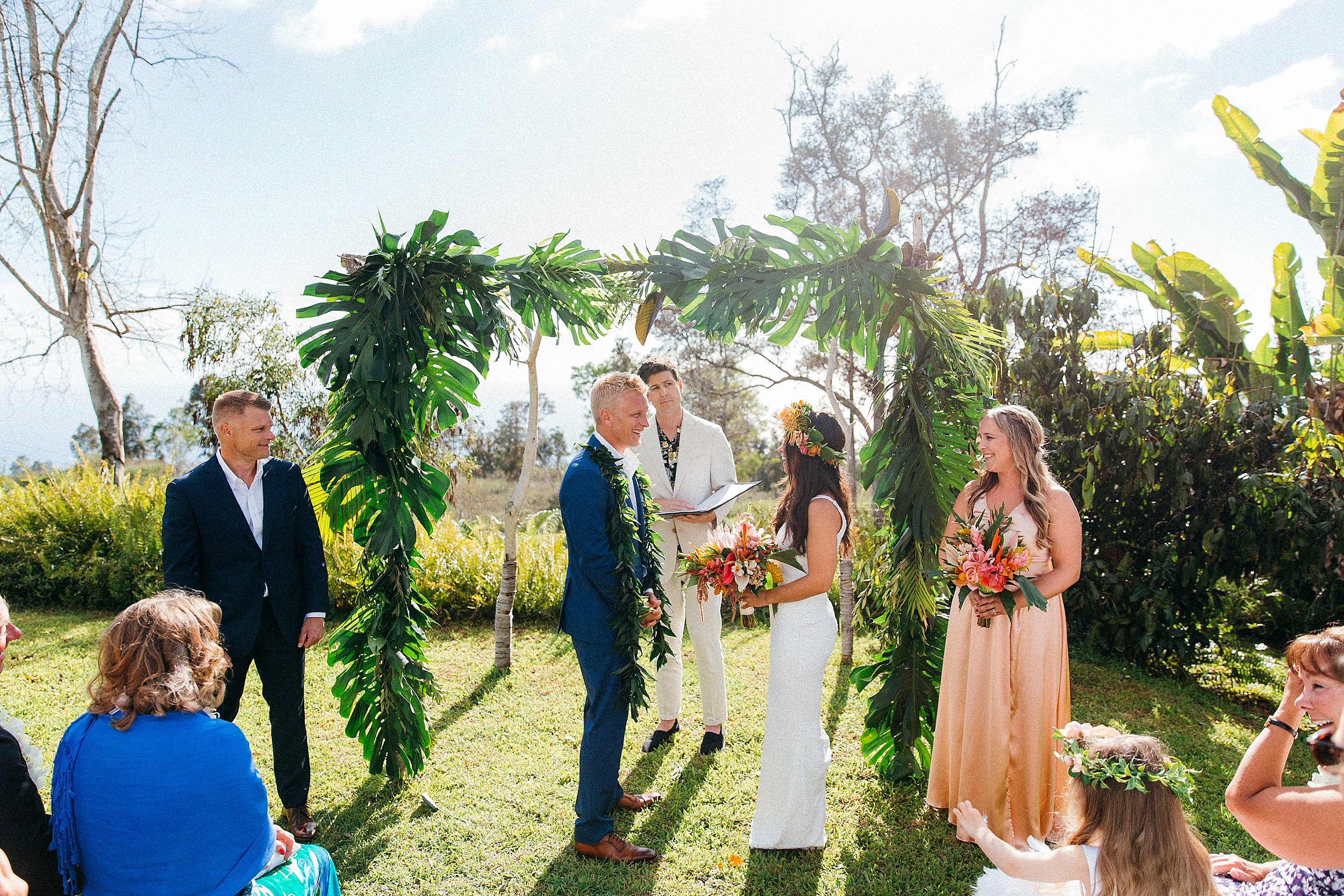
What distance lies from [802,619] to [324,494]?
264cm

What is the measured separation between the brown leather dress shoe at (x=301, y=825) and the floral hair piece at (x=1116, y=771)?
3.48 m

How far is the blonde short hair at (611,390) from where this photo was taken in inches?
144

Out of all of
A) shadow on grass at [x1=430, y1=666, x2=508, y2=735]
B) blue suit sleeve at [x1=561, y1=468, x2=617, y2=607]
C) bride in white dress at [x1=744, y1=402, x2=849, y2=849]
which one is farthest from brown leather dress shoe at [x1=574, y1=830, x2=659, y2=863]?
shadow on grass at [x1=430, y1=666, x2=508, y2=735]

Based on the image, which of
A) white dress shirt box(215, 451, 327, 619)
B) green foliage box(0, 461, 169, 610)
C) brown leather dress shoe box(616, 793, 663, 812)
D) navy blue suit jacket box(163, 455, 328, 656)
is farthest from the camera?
green foliage box(0, 461, 169, 610)

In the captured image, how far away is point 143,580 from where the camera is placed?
347 inches

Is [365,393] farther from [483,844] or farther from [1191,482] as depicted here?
[1191,482]

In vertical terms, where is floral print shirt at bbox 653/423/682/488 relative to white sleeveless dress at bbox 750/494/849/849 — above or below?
above

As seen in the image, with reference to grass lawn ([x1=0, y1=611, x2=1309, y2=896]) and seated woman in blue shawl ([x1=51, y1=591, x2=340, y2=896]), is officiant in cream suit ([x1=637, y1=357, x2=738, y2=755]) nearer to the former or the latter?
grass lawn ([x1=0, y1=611, x2=1309, y2=896])

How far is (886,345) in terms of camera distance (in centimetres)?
413

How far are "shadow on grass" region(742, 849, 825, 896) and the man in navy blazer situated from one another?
7.21 feet

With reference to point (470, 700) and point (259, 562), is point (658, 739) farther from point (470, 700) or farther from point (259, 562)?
point (259, 562)

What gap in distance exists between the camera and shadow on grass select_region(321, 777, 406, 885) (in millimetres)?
3598

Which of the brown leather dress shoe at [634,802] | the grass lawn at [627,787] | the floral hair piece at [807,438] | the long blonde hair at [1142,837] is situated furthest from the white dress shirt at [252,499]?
the long blonde hair at [1142,837]

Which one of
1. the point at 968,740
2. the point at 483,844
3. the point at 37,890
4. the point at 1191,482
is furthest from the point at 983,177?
the point at 37,890
